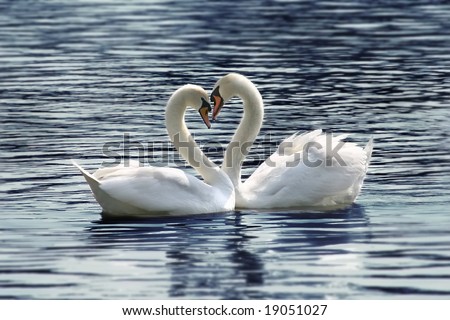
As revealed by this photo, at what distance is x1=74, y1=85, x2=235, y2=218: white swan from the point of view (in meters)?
14.5

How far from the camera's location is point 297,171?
15477 millimetres

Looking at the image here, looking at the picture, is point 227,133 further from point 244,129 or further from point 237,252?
point 237,252

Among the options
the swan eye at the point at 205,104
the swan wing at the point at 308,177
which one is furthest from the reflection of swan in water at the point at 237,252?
the swan eye at the point at 205,104

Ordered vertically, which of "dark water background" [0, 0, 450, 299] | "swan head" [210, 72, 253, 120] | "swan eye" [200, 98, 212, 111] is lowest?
"dark water background" [0, 0, 450, 299]

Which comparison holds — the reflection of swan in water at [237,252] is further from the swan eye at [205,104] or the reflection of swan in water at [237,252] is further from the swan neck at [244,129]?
the swan eye at [205,104]

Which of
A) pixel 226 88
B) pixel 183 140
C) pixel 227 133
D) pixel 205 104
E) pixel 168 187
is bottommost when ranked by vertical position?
pixel 227 133

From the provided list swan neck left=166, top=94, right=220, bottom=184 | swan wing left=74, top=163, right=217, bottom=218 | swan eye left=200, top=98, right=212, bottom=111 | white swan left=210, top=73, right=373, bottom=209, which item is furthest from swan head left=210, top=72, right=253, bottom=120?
swan wing left=74, top=163, right=217, bottom=218

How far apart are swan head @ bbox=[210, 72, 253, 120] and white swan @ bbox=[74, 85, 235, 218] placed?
31 cm

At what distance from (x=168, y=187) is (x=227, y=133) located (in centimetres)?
527

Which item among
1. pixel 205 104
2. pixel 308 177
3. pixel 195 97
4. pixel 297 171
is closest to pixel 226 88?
pixel 205 104

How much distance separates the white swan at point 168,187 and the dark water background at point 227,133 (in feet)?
0.73

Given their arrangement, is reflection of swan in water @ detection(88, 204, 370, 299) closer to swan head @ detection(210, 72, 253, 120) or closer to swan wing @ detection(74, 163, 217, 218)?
swan wing @ detection(74, 163, 217, 218)

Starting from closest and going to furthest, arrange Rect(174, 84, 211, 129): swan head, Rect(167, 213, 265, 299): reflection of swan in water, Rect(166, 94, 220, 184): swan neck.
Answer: Rect(167, 213, 265, 299): reflection of swan in water
Rect(174, 84, 211, 129): swan head
Rect(166, 94, 220, 184): swan neck

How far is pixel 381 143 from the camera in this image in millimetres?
19062
